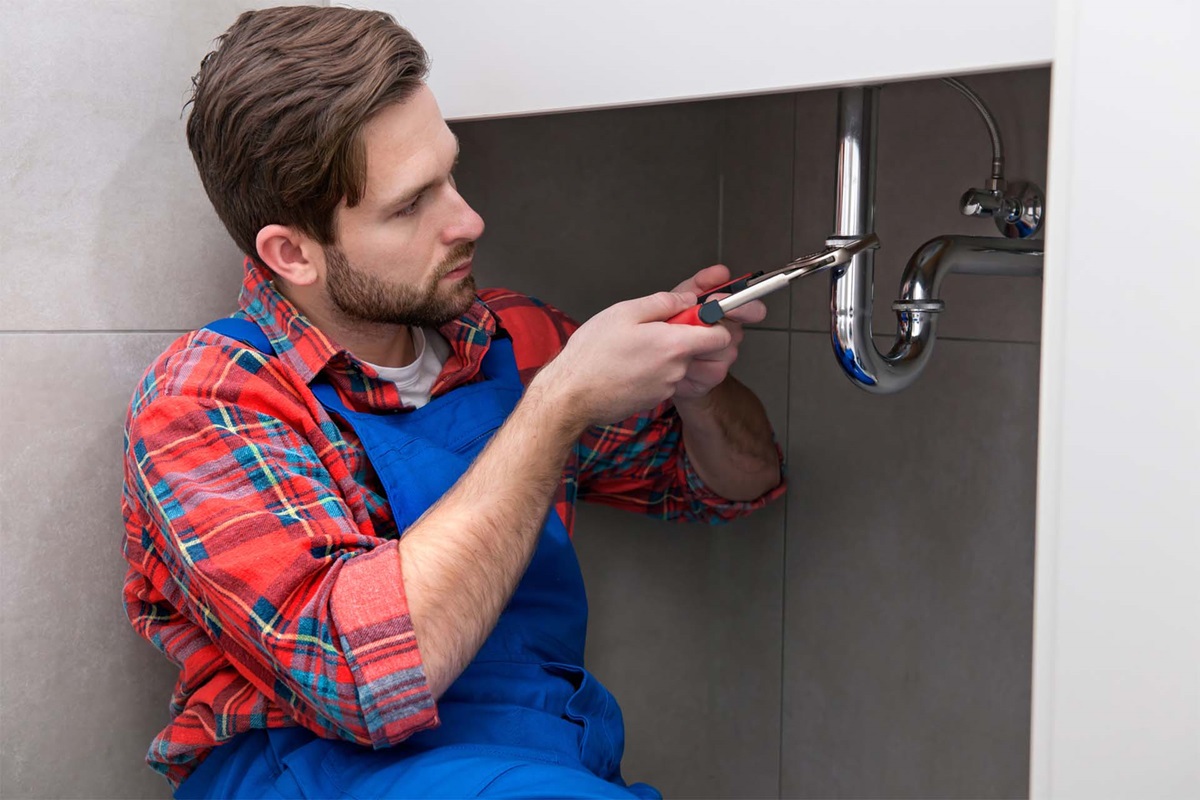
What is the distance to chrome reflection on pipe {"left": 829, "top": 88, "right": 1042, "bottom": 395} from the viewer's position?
92 centimetres

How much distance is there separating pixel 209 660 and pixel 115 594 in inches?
6.4

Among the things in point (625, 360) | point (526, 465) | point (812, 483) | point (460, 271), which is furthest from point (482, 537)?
point (812, 483)

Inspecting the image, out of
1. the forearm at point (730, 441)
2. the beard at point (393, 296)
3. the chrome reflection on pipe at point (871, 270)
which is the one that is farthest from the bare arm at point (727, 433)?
the beard at point (393, 296)

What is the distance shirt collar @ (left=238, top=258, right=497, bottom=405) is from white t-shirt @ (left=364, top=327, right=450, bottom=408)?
0.02m

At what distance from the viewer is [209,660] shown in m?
0.94

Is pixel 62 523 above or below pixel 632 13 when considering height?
below

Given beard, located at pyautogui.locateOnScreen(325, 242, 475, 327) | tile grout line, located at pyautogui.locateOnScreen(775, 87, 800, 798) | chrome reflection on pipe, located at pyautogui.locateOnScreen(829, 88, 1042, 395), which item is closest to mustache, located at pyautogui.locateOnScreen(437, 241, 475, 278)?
beard, located at pyautogui.locateOnScreen(325, 242, 475, 327)

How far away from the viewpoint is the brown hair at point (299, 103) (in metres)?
0.92

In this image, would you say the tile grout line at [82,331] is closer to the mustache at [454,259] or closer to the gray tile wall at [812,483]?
the mustache at [454,259]

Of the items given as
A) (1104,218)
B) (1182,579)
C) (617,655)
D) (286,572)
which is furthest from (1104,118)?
(617,655)

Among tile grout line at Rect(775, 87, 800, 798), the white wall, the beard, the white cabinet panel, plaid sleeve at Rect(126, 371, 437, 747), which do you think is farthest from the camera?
tile grout line at Rect(775, 87, 800, 798)

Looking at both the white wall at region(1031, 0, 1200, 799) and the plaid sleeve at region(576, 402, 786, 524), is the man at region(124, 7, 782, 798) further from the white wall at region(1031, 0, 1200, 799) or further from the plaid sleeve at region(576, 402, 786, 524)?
the white wall at region(1031, 0, 1200, 799)

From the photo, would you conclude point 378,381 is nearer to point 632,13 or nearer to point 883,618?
point 632,13

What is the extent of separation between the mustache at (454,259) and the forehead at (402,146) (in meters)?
0.07
